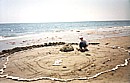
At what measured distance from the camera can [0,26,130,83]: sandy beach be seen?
2.25 metres

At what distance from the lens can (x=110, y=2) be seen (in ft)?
9.75

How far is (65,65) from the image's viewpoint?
2658 millimetres

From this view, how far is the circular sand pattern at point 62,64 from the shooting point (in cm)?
236

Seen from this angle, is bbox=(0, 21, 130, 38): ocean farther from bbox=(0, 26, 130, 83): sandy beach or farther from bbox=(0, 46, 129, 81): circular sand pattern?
bbox=(0, 46, 129, 81): circular sand pattern

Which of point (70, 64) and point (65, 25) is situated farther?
point (65, 25)

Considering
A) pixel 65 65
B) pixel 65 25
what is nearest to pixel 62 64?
pixel 65 65

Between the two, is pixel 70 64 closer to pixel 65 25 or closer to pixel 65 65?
pixel 65 65

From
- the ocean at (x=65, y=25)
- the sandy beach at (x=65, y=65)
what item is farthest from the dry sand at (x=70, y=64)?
the ocean at (x=65, y=25)

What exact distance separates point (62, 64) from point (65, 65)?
0.23 ft

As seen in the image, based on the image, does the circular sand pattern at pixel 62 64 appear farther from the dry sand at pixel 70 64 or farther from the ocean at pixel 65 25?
the ocean at pixel 65 25

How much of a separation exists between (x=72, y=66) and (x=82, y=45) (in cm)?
101

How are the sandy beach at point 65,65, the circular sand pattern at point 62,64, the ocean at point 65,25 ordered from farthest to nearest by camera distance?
the ocean at point 65,25
the circular sand pattern at point 62,64
the sandy beach at point 65,65

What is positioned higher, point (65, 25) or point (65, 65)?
point (65, 25)

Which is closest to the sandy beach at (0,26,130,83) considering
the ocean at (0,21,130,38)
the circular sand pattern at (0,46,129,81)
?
the circular sand pattern at (0,46,129,81)
